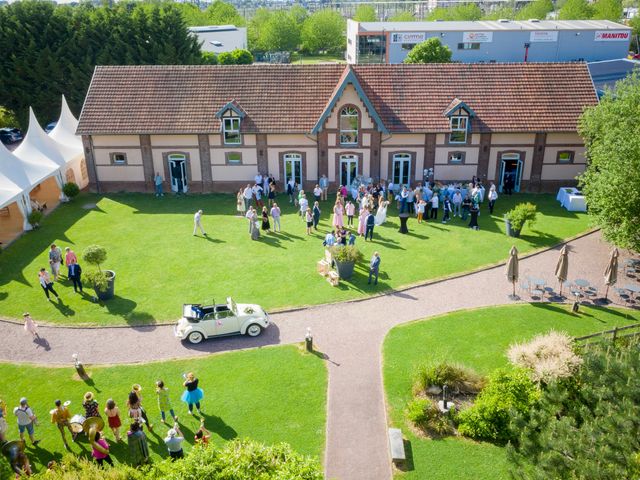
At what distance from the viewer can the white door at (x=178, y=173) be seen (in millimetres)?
34500

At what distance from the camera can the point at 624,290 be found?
22.4m

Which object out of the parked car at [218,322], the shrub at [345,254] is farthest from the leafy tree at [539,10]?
the parked car at [218,322]

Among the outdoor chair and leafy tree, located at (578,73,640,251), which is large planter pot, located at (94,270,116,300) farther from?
the outdoor chair

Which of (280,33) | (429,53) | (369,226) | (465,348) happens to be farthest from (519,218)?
(280,33)

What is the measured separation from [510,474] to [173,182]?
27.7 m

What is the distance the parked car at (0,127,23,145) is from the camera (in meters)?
48.3

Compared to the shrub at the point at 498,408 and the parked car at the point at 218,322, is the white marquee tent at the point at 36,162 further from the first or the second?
the shrub at the point at 498,408

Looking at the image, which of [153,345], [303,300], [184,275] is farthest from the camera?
[184,275]

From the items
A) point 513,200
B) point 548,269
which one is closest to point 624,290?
point 548,269

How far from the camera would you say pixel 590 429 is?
36.4ft

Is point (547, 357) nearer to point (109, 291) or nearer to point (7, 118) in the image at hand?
point (109, 291)

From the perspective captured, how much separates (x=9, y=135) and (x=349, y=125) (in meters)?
32.4

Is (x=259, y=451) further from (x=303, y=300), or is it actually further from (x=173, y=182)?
(x=173, y=182)

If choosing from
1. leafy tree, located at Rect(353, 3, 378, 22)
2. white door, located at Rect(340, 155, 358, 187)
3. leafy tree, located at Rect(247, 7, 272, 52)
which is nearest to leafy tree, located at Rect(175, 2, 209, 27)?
leafy tree, located at Rect(247, 7, 272, 52)
